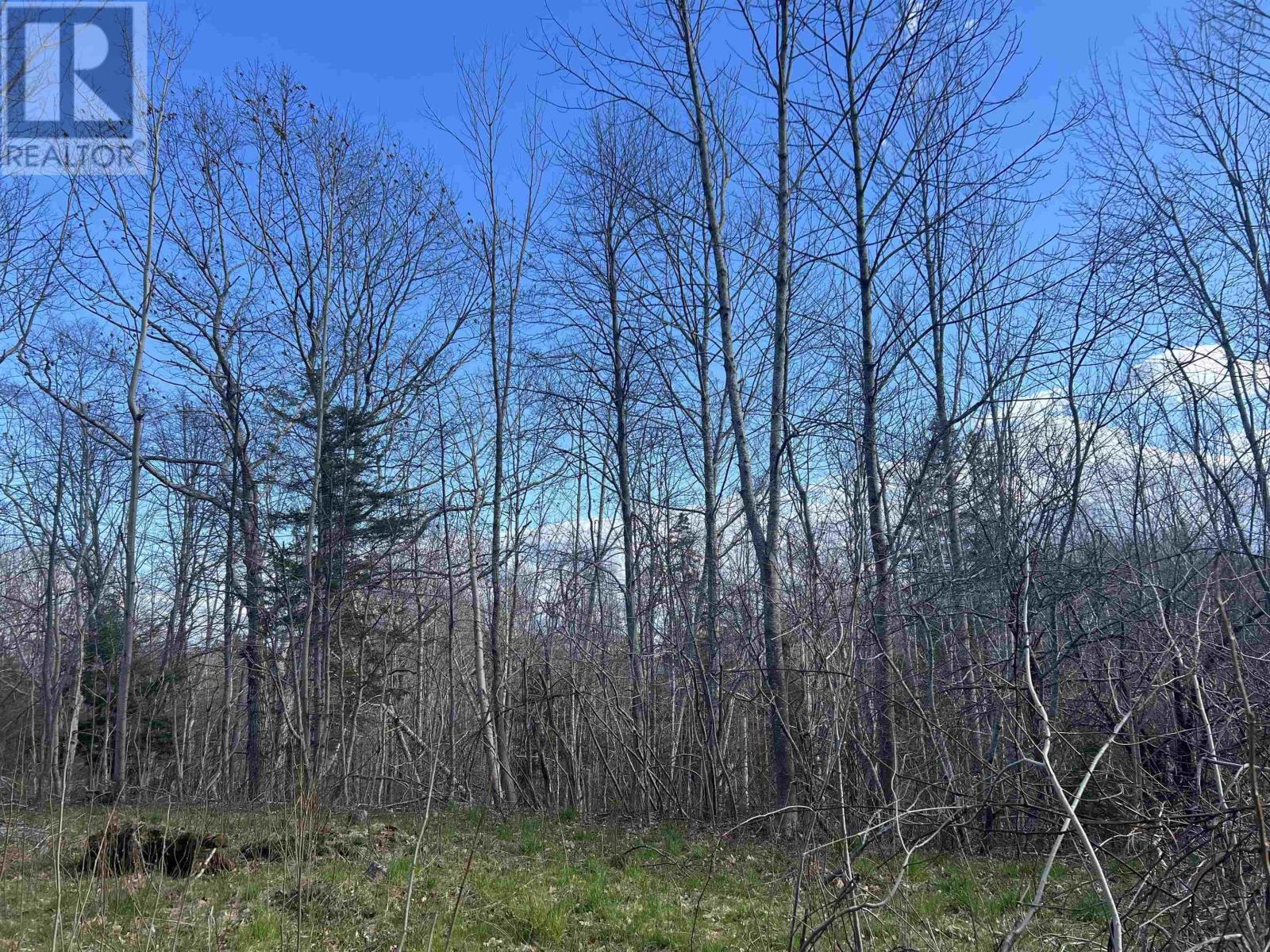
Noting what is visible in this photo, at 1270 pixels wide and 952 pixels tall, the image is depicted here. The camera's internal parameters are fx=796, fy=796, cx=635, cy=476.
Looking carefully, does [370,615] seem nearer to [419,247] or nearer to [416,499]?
[416,499]

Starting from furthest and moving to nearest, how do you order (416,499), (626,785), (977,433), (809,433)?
1. (416,499)
2. (626,785)
3. (977,433)
4. (809,433)

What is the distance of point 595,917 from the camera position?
5.03m

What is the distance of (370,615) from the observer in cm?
1296

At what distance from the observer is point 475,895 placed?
206 inches

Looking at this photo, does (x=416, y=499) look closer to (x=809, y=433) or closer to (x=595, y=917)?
(x=809, y=433)

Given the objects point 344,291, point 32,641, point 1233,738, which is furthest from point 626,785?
point 32,641

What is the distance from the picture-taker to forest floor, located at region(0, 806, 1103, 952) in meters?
4.10

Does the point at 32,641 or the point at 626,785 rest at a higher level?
the point at 32,641

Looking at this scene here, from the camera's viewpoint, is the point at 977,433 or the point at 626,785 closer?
the point at 977,433

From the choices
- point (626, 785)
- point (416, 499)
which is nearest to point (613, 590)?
point (416, 499)

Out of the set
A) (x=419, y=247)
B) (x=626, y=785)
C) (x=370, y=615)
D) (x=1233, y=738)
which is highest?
(x=419, y=247)

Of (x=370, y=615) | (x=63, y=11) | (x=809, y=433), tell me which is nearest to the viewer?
(x=63, y=11)

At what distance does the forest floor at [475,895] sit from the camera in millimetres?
4098

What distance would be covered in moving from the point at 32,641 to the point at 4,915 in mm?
15400
